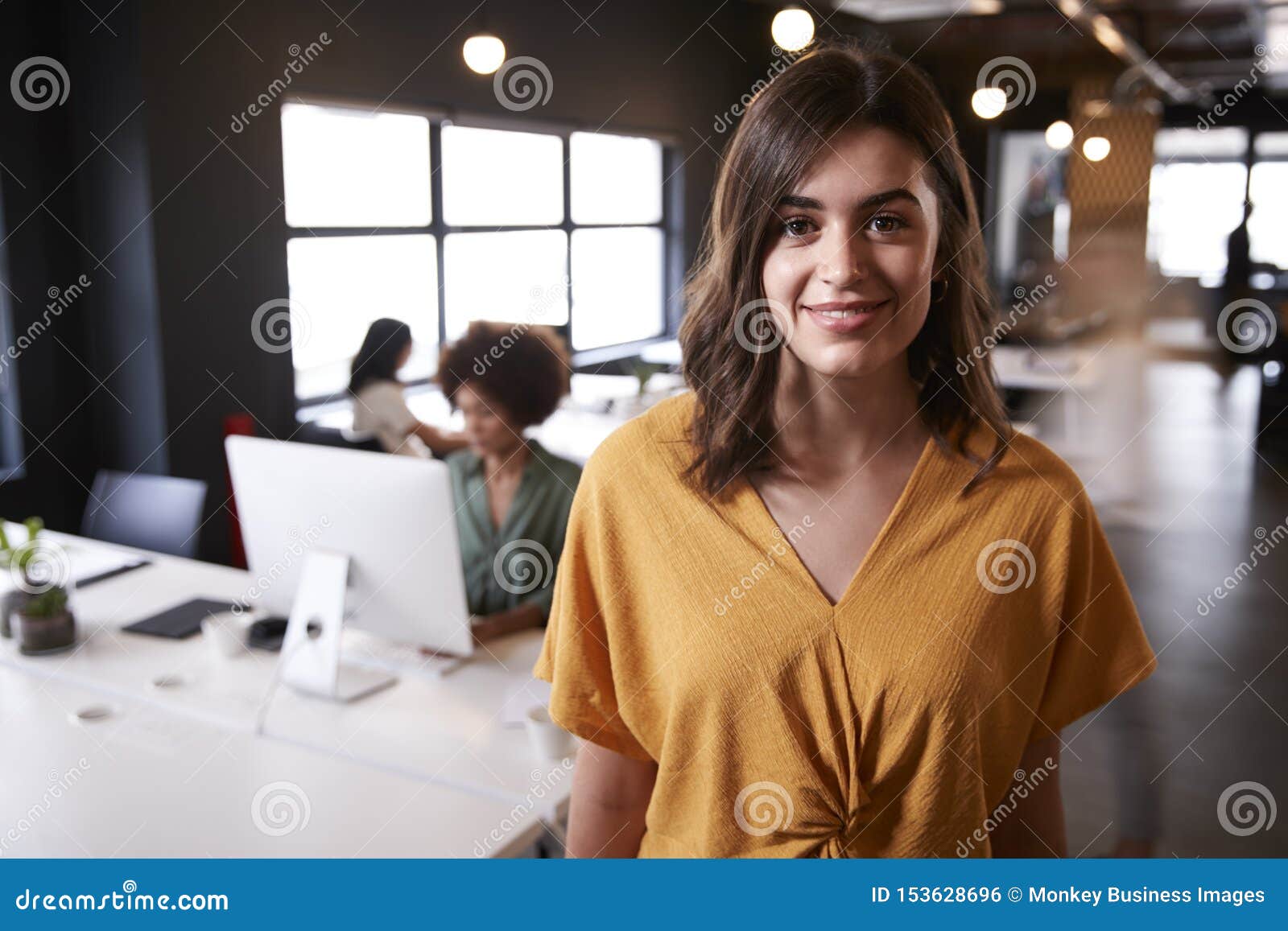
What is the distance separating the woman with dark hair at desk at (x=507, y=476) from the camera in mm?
2672

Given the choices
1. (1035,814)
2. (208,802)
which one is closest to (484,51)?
(208,802)

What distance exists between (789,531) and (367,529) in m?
1.19

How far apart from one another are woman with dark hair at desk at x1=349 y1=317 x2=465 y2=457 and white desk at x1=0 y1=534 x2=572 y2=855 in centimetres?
181

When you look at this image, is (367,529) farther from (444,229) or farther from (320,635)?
(444,229)

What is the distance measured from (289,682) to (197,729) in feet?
0.71

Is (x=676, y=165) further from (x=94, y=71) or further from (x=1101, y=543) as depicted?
(x=1101, y=543)

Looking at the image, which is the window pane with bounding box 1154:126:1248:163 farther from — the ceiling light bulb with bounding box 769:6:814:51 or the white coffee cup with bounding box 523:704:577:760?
the white coffee cup with bounding box 523:704:577:760
